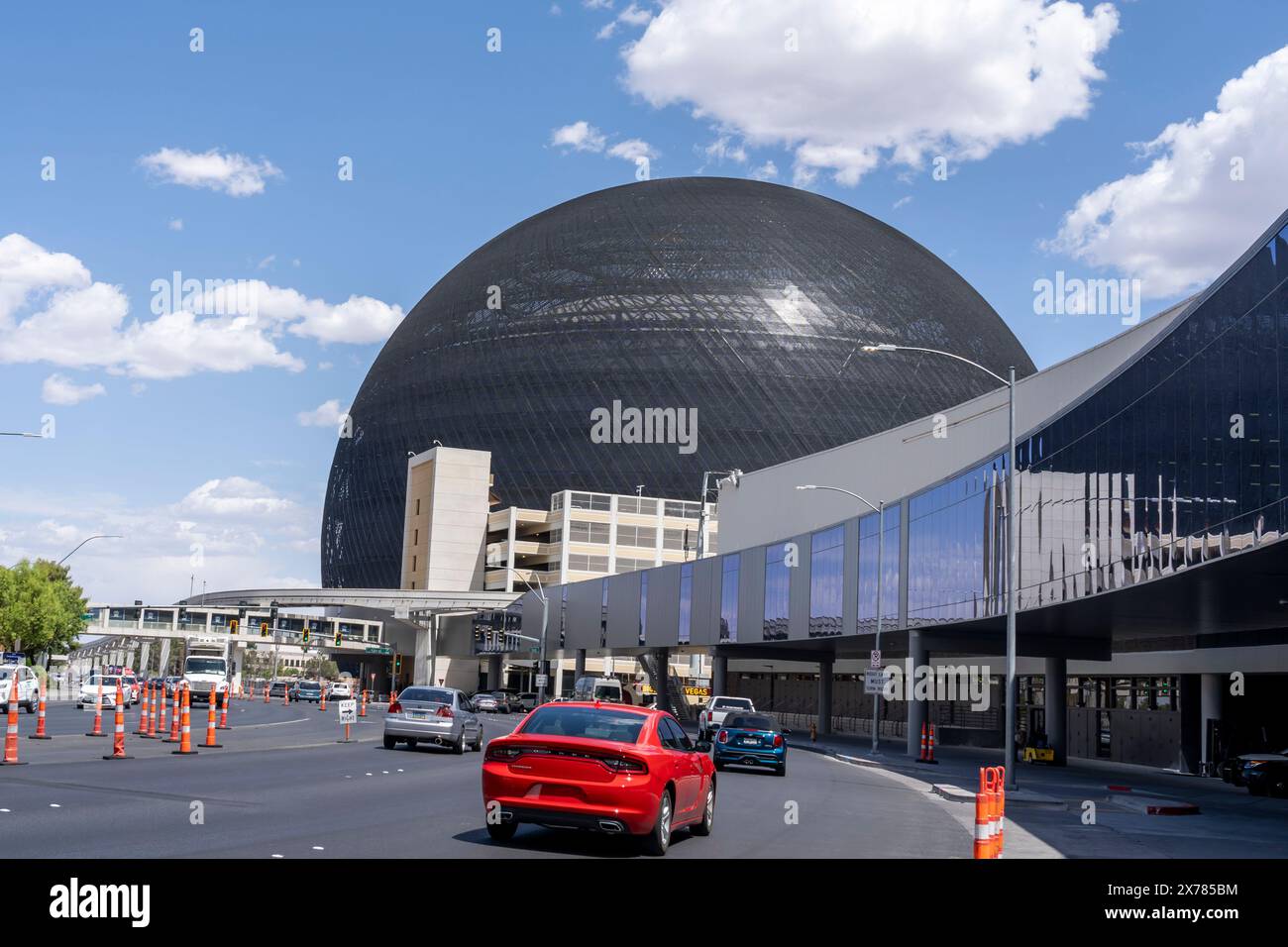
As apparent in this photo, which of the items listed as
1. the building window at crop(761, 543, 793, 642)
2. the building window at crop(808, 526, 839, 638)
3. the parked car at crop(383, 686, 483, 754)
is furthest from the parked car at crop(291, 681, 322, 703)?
the parked car at crop(383, 686, 483, 754)

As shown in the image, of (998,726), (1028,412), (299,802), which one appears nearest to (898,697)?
(998,726)

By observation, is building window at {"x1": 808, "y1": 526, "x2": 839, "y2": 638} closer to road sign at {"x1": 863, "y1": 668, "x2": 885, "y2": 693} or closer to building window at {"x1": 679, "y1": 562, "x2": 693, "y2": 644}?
road sign at {"x1": 863, "y1": 668, "x2": 885, "y2": 693}

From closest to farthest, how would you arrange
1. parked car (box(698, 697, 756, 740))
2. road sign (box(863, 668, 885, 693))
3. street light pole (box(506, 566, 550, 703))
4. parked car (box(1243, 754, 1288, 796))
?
parked car (box(1243, 754, 1288, 796)) → parked car (box(698, 697, 756, 740)) → road sign (box(863, 668, 885, 693)) → street light pole (box(506, 566, 550, 703))

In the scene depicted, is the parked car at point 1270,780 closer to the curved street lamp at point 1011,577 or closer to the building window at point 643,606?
the curved street lamp at point 1011,577

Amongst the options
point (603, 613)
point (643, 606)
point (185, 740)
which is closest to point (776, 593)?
point (643, 606)

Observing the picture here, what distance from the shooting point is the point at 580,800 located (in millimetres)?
15008

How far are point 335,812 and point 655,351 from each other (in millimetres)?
129048

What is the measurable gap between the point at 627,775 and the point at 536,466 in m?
129

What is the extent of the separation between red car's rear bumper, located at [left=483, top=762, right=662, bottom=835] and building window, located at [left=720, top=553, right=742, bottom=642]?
56.4 meters

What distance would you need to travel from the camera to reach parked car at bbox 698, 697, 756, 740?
43312 mm

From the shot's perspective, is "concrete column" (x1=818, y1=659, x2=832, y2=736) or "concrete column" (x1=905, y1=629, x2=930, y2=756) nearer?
"concrete column" (x1=905, y1=629, x2=930, y2=756)

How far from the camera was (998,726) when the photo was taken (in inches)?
2655

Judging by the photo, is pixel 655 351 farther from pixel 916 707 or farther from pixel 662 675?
pixel 916 707

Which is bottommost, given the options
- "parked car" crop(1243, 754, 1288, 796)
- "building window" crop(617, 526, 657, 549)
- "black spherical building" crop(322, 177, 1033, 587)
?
"parked car" crop(1243, 754, 1288, 796)
